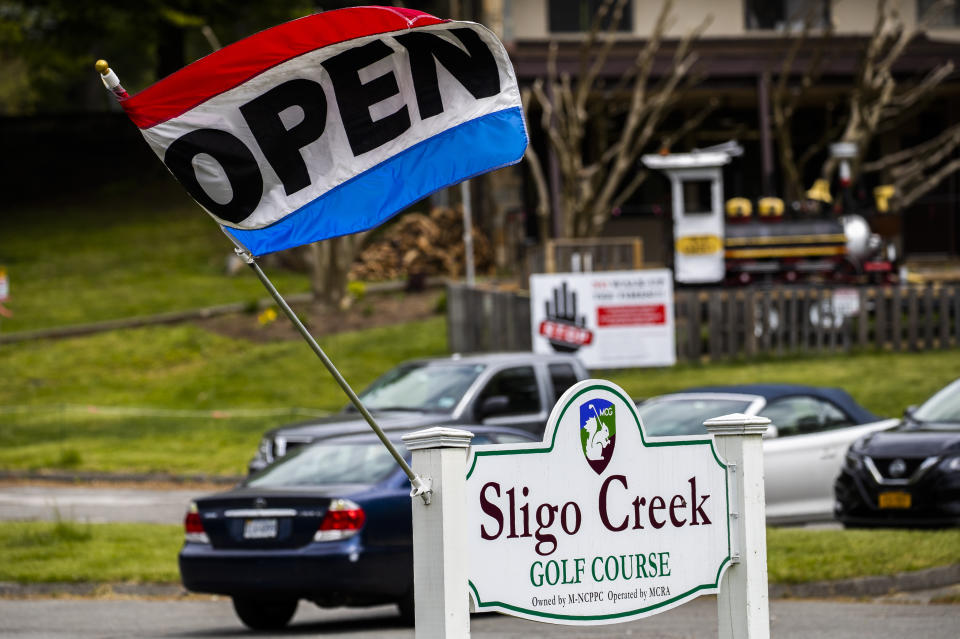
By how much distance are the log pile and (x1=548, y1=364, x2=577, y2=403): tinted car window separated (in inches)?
797

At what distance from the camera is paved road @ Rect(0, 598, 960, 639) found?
1087 cm

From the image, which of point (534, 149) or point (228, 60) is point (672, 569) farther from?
point (534, 149)

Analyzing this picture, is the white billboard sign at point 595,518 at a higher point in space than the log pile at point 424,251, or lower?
lower

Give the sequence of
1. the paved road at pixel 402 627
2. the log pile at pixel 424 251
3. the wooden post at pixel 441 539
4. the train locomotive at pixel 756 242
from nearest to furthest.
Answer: the wooden post at pixel 441 539, the paved road at pixel 402 627, the train locomotive at pixel 756 242, the log pile at pixel 424 251

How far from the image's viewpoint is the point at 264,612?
11.9 metres

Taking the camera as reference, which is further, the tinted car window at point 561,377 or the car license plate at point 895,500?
the tinted car window at point 561,377

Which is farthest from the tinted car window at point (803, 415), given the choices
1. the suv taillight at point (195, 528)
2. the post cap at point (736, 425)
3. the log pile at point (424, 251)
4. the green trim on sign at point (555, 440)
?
the log pile at point (424, 251)

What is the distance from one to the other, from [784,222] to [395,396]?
14688mm

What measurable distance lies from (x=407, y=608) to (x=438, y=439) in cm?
546

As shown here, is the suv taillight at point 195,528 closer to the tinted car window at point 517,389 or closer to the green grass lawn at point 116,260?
the tinted car window at point 517,389

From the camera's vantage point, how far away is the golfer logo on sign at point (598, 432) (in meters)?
6.76

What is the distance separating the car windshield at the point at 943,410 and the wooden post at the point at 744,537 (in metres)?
8.54

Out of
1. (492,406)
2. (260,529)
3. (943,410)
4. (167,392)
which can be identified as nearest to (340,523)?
(260,529)

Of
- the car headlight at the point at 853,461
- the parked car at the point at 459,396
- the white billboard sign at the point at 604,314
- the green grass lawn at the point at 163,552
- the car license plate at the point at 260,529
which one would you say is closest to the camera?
the car license plate at the point at 260,529
